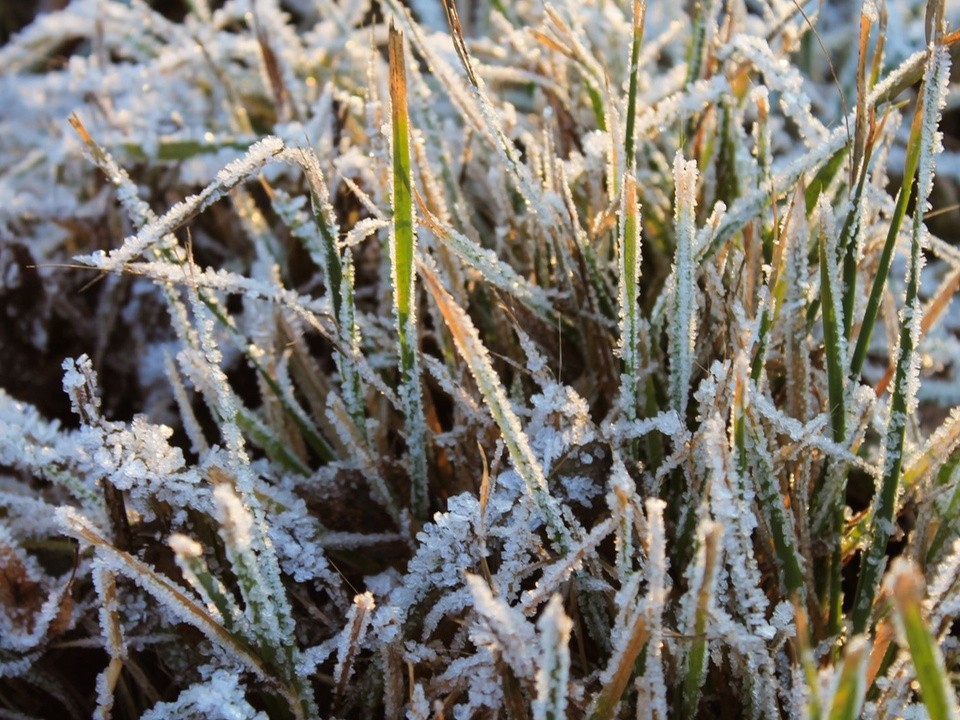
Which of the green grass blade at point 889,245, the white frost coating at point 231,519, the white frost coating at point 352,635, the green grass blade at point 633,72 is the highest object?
the green grass blade at point 633,72

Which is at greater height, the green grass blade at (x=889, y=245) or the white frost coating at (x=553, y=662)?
the green grass blade at (x=889, y=245)

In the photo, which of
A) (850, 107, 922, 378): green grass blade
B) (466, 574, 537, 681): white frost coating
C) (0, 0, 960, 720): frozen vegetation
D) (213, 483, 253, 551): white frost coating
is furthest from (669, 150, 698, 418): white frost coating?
(213, 483, 253, 551): white frost coating

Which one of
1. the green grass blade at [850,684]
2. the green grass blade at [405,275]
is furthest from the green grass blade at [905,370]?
the green grass blade at [405,275]

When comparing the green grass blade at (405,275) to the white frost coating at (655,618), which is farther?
the green grass blade at (405,275)

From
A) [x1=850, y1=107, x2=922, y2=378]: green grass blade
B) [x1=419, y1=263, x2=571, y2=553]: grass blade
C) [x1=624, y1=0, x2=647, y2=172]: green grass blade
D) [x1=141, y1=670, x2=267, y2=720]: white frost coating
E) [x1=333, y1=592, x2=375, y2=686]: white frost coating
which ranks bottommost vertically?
[x1=141, y1=670, x2=267, y2=720]: white frost coating

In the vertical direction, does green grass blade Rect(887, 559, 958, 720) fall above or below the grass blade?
below

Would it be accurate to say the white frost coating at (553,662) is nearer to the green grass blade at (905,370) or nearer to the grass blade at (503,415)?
the grass blade at (503,415)

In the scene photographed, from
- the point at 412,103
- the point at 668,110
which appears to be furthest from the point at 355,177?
the point at 668,110

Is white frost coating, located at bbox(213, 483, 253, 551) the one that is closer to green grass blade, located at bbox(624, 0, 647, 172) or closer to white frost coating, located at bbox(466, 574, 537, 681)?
white frost coating, located at bbox(466, 574, 537, 681)
